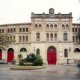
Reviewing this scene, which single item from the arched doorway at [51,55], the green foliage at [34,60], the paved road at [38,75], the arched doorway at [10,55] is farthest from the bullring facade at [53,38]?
the paved road at [38,75]

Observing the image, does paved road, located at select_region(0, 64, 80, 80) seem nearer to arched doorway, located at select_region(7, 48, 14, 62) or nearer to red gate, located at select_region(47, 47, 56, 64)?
red gate, located at select_region(47, 47, 56, 64)

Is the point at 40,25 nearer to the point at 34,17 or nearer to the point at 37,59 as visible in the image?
the point at 34,17

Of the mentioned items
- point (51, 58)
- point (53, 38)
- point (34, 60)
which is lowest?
point (34, 60)

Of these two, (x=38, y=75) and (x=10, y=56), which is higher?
(x=10, y=56)

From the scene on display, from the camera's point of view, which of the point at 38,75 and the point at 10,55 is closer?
the point at 38,75

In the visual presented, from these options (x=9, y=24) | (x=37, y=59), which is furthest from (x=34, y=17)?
(x=37, y=59)

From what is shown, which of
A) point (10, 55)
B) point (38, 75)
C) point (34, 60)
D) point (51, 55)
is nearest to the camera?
point (38, 75)

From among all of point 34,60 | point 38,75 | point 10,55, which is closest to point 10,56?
point 10,55

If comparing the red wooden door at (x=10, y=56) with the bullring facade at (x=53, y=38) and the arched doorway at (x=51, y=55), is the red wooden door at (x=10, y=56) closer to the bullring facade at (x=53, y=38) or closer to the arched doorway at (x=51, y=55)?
the bullring facade at (x=53, y=38)

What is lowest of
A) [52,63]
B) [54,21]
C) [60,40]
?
[52,63]

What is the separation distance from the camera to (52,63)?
73.6m

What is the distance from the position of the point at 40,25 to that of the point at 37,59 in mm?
22248

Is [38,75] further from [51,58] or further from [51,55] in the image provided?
[51,55]

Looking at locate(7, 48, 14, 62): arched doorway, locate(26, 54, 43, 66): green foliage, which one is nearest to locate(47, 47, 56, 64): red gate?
locate(7, 48, 14, 62): arched doorway
